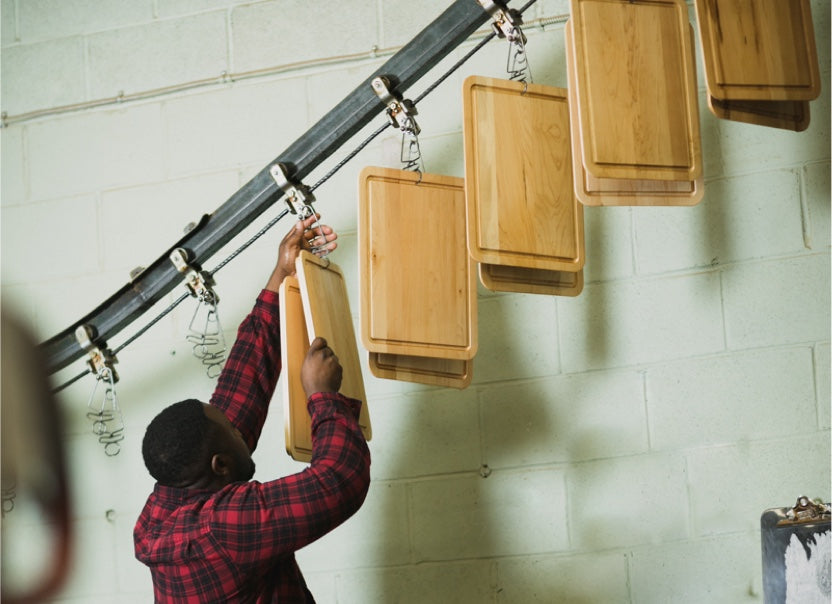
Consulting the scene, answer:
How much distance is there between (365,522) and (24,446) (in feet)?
6.23

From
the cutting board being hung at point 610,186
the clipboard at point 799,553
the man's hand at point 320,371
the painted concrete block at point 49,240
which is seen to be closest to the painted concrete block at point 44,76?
the painted concrete block at point 49,240

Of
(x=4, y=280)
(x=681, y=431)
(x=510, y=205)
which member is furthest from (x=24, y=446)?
(x=4, y=280)

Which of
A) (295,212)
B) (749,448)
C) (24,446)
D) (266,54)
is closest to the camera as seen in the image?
(24,446)

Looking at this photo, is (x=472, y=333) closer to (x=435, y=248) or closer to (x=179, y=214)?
(x=435, y=248)

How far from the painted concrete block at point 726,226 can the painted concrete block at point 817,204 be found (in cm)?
2

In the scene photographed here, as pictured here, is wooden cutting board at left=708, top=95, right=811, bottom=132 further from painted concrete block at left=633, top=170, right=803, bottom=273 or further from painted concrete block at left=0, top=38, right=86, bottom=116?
painted concrete block at left=0, top=38, right=86, bottom=116

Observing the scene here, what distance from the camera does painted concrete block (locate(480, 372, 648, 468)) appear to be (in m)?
2.22

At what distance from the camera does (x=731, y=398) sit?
2182 millimetres

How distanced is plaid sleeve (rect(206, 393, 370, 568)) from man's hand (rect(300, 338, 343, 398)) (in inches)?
3.2

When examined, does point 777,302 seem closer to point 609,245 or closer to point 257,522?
point 609,245

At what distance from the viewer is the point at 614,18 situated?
1648mm

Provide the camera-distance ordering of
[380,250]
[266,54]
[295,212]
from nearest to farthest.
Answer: [380,250], [295,212], [266,54]

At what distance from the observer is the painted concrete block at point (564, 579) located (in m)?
2.18

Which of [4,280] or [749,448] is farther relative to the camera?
[4,280]
